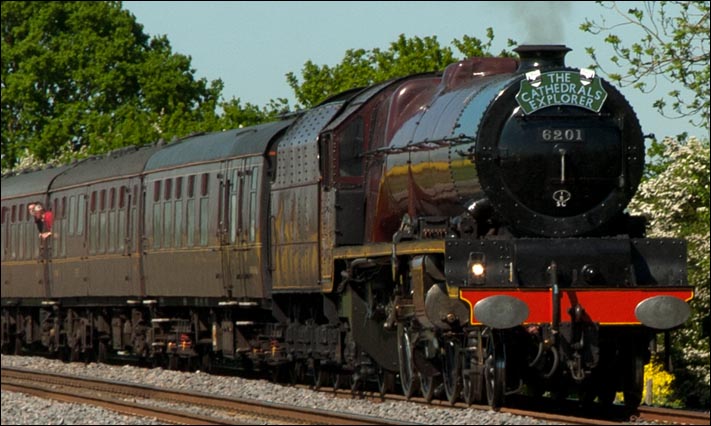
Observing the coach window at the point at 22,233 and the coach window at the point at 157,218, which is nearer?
the coach window at the point at 157,218

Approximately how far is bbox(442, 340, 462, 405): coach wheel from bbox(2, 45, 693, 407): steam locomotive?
3 centimetres

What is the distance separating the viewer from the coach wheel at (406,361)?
1620 centimetres

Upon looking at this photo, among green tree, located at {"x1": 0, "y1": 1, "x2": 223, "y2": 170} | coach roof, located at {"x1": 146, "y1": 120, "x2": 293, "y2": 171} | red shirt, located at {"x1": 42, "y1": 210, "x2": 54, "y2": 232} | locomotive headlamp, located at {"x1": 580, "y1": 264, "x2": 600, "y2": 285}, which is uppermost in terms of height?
green tree, located at {"x1": 0, "y1": 1, "x2": 223, "y2": 170}

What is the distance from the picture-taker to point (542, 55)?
586 inches

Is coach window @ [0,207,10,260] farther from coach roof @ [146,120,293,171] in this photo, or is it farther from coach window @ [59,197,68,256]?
coach roof @ [146,120,293,171]

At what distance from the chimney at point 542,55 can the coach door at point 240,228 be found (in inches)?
240

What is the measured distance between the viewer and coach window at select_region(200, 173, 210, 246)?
22219 millimetres

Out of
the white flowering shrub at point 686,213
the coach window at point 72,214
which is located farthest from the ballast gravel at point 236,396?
the white flowering shrub at point 686,213

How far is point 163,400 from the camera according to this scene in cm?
1848

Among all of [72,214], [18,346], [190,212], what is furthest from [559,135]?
[18,346]

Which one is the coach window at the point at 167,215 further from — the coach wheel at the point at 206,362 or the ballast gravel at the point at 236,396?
the ballast gravel at the point at 236,396

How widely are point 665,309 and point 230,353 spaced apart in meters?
8.92

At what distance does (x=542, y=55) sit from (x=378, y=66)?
3070 centimetres

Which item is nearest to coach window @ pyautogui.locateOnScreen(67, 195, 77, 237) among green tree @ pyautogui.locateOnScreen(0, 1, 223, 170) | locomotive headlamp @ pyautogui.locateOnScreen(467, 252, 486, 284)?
locomotive headlamp @ pyautogui.locateOnScreen(467, 252, 486, 284)
